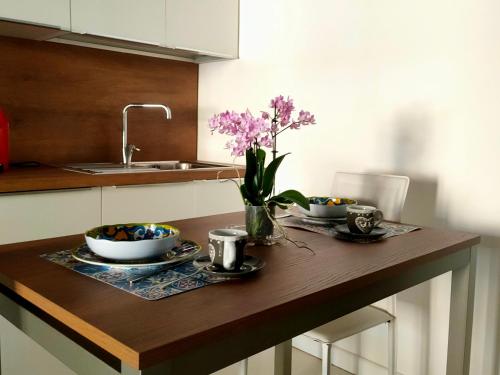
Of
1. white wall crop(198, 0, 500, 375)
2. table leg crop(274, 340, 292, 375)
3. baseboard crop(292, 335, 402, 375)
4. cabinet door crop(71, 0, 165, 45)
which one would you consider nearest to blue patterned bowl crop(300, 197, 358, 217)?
table leg crop(274, 340, 292, 375)

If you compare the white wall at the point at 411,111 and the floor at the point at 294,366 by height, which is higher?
the white wall at the point at 411,111

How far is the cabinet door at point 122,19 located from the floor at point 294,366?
183 cm

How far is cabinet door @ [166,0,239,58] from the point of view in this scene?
9.76ft

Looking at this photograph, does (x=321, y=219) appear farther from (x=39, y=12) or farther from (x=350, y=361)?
(x=39, y=12)

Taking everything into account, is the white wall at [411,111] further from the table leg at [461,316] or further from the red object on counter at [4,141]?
the red object on counter at [4,141]

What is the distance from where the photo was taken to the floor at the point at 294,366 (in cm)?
259

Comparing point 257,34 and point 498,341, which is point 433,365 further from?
point 257,34

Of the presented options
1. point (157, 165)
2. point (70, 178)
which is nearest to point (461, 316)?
point (70, 178)

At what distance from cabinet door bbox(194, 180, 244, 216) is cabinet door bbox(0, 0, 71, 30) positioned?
3.47ft

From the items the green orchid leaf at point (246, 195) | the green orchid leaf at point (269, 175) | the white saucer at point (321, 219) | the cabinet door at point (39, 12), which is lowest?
the white saucer at point (321, 219)

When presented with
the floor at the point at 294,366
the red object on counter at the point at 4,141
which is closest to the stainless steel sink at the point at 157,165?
the red object on counter at the point at 4,141

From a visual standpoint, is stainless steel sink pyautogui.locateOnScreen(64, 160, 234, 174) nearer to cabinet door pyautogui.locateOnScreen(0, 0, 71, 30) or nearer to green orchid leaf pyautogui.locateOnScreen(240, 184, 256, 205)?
cabinet door pyautogui.locateOnScreen(0, 0, 71, 30)

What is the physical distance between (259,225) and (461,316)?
32.2 inches

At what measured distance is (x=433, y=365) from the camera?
238 centimetres
